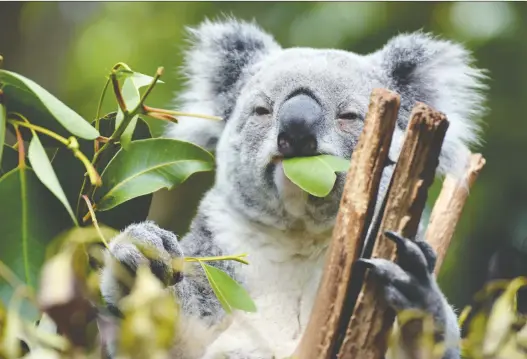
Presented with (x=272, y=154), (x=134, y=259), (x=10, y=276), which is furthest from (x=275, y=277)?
(x=10, y=276)

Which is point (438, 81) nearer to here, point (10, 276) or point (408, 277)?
point (408, 277)

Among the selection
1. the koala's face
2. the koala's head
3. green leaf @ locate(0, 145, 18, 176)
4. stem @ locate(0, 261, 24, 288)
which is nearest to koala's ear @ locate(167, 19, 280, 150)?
the koala's head

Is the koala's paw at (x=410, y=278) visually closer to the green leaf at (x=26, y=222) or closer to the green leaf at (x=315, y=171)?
the green leaf at (x=315, y=171)

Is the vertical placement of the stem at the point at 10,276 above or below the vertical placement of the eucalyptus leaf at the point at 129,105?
below

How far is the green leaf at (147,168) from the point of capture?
1.19m

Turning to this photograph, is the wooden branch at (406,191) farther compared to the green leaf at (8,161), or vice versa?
the green leaf at (8,161)

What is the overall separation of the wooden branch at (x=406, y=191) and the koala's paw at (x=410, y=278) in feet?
0.11

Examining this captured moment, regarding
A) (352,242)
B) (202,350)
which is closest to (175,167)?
(352,242)

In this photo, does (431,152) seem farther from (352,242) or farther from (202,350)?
(202,350)

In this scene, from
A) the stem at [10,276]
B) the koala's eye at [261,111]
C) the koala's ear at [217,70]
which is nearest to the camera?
the stem at [10,276]

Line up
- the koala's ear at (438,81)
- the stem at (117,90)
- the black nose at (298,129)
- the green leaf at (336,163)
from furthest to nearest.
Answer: the koala's ear at (438,81), the black nose at (298,129), the green leaf at (336,163), the stem at (117,90)

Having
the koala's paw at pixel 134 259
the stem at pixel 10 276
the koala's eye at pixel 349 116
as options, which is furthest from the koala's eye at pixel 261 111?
the stem at pixel 10 276

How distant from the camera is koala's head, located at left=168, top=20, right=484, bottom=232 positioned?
158 cm

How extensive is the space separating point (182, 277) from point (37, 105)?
1.18 ft
